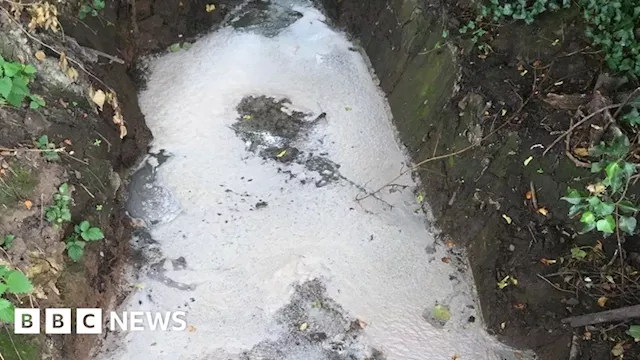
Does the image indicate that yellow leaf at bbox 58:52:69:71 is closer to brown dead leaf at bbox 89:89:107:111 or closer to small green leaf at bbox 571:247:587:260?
brown dead leaf at bbox 89:89:107:111

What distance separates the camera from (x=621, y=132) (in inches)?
103

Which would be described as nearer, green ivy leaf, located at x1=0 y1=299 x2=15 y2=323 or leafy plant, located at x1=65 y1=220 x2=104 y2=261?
green ivy leaf, located at x1=0 y1=299 x2=15 y2=323

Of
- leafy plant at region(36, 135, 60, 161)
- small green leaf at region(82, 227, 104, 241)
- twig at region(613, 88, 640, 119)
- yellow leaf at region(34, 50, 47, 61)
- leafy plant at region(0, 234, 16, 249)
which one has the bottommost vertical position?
small green leaf at region(82, 227, 104, 241)

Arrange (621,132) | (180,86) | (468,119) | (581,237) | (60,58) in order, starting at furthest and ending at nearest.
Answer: (180,86) < (468,119) < (60,58) < (581,237) < (621,132)

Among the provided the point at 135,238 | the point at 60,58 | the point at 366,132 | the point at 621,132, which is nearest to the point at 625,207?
the point at 621,132

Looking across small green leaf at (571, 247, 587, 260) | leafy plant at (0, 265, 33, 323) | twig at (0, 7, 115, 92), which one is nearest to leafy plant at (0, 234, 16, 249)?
leafy plant at (0, 265, 33, 323)

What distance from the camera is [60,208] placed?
293cm

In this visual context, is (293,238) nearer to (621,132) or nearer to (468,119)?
(468,119)

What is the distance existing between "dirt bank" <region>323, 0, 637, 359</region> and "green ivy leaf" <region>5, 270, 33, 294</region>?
2570mm

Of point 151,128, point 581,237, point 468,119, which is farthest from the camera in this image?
point 151,128

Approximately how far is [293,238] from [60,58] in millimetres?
1893

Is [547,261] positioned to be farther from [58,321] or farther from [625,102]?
[58,321]

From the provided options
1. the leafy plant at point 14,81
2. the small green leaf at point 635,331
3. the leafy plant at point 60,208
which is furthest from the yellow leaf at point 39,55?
the small green leaf at point 635,331

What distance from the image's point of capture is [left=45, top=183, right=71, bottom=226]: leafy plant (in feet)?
9.45
